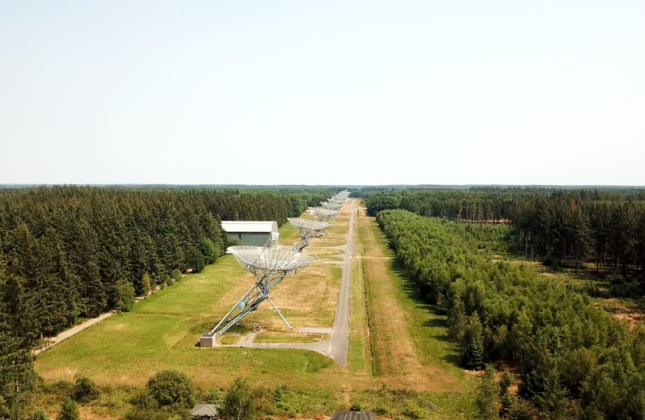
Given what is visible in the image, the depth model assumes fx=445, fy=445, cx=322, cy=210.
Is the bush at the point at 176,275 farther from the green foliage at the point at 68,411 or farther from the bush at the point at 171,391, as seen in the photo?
the green foliage at the point at 68,411

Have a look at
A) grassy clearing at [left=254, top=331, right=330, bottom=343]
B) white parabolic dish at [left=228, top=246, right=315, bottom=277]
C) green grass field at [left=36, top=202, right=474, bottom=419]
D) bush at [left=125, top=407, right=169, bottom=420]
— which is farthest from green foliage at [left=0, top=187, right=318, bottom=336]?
grassy clearing at [left=254, top=331, right=330, bottom=343]

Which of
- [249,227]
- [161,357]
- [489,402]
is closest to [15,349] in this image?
[161,357]

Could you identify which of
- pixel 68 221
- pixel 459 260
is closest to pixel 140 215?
pixel 68 221

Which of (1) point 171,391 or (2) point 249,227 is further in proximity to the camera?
(2) point 249,227

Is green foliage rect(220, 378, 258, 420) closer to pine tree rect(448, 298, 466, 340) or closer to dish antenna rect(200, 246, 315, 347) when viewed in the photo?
dish antenna rect(200, 246, 315, 347)

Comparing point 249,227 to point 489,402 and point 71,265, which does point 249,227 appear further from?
point 489,402

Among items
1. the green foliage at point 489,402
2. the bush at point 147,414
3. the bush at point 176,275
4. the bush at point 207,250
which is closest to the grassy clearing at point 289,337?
the bush at point 147,414
